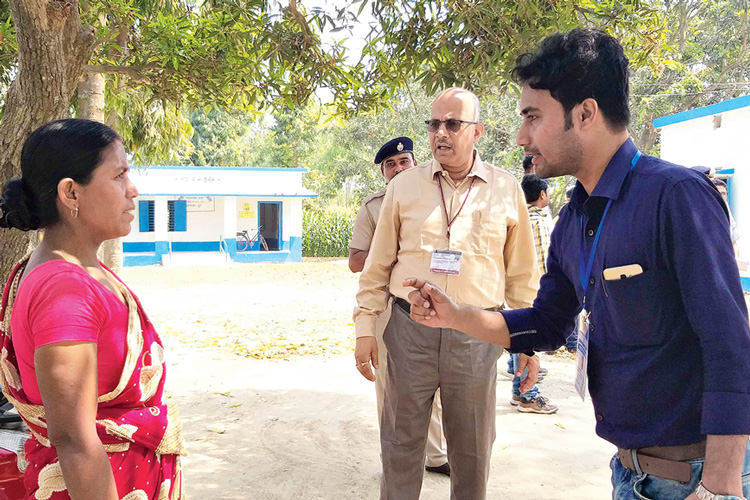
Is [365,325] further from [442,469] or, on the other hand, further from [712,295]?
[712,295]

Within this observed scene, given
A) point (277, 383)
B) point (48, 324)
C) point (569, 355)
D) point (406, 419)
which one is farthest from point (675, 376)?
point (569, 355)

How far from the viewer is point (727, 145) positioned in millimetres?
14898

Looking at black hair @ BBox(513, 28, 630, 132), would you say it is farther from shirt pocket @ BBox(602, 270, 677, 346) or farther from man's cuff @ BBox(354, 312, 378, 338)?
man's cuff @ BBox(354, 312, 378, 338)

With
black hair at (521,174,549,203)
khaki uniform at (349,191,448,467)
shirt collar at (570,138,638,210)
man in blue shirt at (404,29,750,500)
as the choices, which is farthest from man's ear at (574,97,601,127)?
black hair at (521,174,549,203)

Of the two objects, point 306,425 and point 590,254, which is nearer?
point 590,254

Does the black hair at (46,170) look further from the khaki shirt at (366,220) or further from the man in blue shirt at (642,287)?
the khaki shirt at (366,220)

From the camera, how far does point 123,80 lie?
7.27 metres

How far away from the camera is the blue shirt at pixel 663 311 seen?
56.9 inches

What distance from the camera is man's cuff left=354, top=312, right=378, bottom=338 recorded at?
3.41 meters

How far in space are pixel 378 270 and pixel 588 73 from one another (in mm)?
1907

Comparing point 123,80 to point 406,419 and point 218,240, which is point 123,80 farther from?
point 218,240

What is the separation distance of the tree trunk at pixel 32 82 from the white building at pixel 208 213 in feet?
73.1

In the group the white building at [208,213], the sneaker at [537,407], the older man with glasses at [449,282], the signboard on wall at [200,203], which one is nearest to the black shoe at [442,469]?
the older man with glasses at [449,282]

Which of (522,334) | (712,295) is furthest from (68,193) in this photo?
(712,295)
